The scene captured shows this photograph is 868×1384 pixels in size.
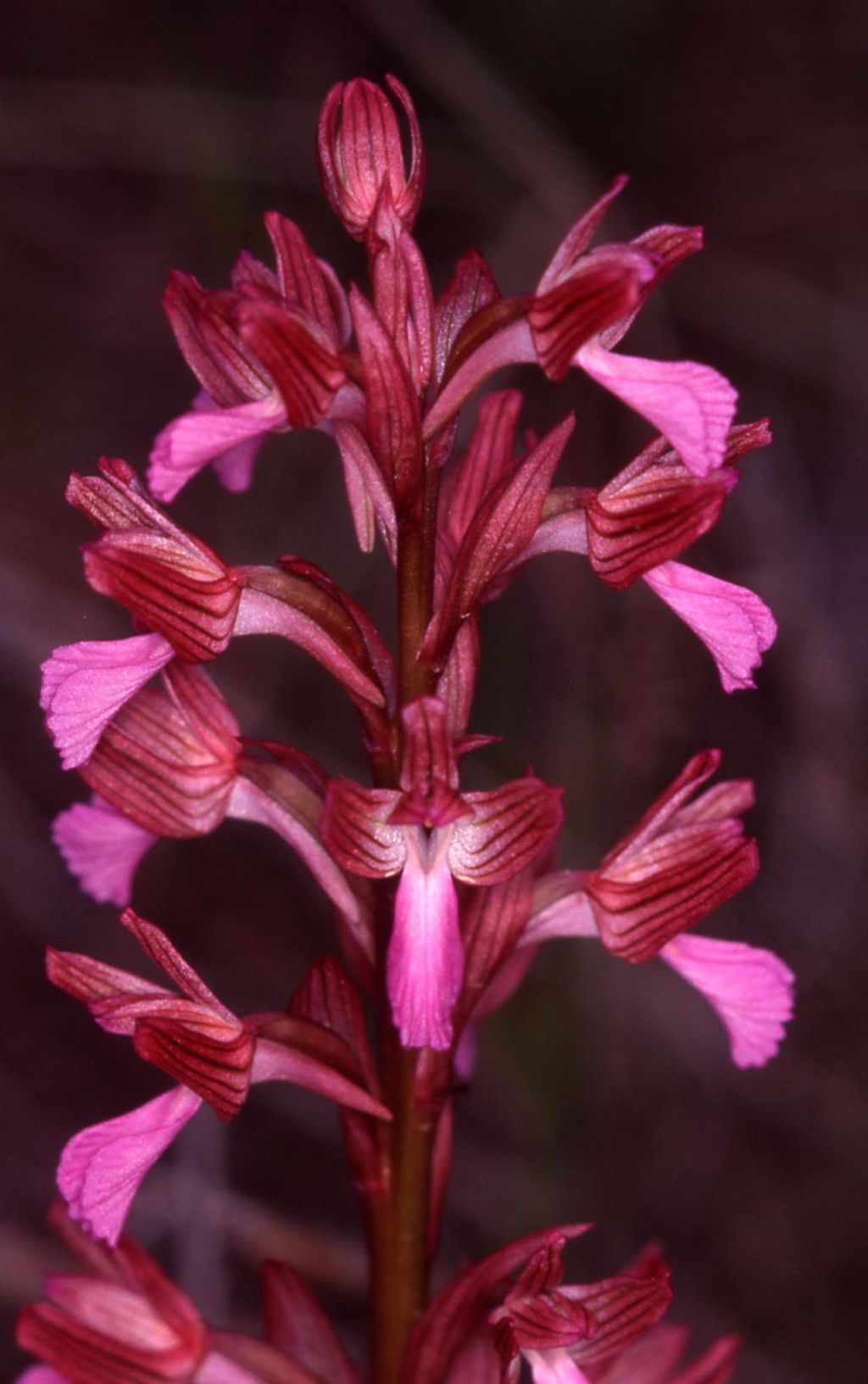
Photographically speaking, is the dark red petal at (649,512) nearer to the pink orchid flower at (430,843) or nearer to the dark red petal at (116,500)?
the pink orchid flower at (430,843)

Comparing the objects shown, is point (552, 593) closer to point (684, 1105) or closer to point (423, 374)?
point (684, 1105)

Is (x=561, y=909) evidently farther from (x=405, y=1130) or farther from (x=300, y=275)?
(x=300, y=275)

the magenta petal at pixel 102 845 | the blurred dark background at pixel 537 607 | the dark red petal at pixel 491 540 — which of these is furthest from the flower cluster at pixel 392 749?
the blurred dark background at pixel 537 607

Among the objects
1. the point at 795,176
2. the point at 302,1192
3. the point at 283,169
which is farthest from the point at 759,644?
the point at 795,176

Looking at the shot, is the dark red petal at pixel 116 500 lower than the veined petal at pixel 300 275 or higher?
lower

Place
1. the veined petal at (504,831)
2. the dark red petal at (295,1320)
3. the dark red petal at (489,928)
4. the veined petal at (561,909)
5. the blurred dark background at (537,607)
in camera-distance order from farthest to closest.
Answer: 1. the blurred dark background at (537,607)
2. the dark red petal at (295,1320)
3. the veined petal at (561,909)
4. the dark red petal at (489,928)
5. the veined petal at (504,831)

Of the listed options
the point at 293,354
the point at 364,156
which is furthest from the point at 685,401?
the point at 364,156

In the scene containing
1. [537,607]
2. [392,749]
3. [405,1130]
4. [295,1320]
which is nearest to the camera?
[392,749]
